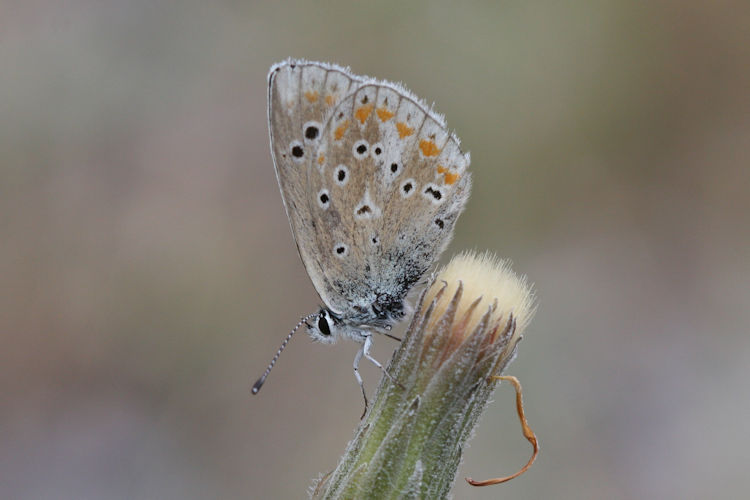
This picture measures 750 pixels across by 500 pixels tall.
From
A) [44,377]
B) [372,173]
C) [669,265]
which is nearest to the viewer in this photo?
[372,173]

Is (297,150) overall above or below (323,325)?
above

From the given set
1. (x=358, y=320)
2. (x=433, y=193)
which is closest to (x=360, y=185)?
(x=433, y=193)

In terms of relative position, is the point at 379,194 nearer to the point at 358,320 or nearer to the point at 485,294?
the point at 358,320

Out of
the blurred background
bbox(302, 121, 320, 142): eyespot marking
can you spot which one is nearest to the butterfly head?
bbox(302, 121, 320, 142): eyespot marking

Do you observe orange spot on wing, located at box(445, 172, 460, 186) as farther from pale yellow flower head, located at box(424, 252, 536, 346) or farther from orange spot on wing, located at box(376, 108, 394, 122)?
pale yellow flower head, located at box(424, 252, 536, 346)

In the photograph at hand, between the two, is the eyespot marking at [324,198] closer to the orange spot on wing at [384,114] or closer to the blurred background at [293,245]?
the orange spot on wing at [384,114]

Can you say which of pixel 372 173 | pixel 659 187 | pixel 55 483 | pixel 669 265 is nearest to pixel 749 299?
pixel 669 265

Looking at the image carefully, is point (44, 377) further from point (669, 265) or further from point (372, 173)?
point (669, 265)
